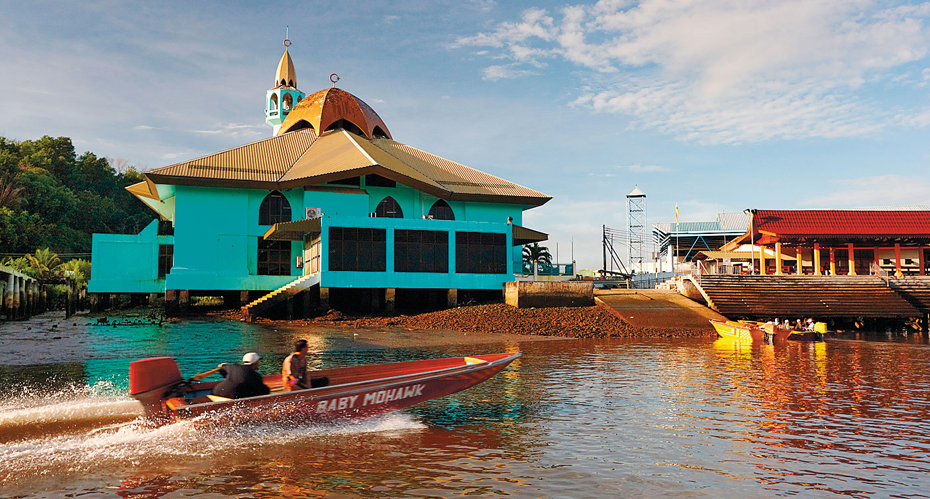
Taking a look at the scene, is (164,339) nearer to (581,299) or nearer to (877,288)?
(581,299)

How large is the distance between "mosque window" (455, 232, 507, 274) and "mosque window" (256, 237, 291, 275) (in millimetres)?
11229

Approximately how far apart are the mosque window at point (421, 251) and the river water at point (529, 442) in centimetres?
1974

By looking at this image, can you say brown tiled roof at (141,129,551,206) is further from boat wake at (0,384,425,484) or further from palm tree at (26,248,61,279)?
boat wake at (0,384,425,484)

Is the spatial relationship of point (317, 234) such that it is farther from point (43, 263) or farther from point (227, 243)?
point (43, 263)

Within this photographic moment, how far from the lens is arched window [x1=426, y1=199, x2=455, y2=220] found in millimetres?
44341

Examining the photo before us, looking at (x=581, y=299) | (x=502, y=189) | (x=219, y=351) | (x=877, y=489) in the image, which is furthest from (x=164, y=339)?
(x=502, y=189)

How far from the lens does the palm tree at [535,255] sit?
5615 centimetres

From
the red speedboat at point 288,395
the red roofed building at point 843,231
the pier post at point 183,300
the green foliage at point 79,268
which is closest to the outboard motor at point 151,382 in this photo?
the red speedboat at point 288,395

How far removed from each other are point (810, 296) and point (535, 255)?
2219 cm

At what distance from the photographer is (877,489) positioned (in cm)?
743

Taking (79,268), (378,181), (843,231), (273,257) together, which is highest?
(378,181)

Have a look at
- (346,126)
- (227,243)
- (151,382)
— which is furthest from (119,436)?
(346,126)

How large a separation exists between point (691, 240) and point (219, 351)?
57555mm

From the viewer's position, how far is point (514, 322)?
30516 millimetres
